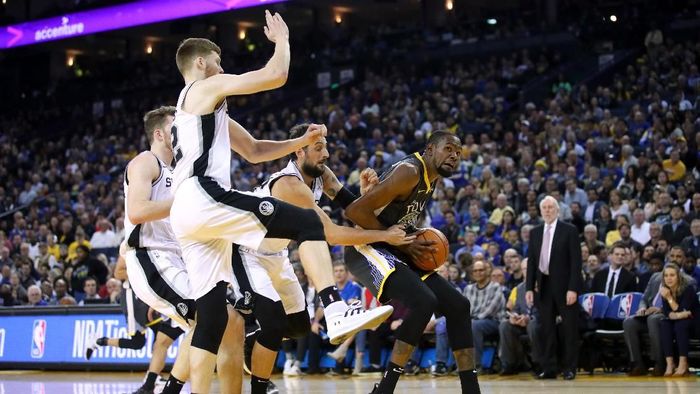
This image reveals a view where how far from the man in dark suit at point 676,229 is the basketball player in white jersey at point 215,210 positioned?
8249 mm

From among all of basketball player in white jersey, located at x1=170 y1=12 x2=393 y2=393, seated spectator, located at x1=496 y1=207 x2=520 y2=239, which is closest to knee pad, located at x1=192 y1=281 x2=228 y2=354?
basketball player in white jersey, located at x1=170 y1=12 x2=393 y2=393

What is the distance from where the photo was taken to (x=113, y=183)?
23.6m

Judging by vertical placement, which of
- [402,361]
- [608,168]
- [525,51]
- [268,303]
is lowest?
Result: [402,361]

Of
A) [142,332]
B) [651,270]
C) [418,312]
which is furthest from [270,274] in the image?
[651,270]

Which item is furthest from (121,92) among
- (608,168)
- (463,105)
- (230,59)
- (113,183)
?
(608,168)

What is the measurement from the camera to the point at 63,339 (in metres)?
14.6

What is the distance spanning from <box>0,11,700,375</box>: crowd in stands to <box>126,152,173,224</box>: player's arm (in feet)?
20.5

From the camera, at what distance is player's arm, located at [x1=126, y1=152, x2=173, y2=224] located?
6.12m

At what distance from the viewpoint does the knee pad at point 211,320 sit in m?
5.39

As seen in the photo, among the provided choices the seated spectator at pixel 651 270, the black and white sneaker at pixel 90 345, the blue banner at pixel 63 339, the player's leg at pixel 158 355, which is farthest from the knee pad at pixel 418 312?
the black and white sneaker at pixel 90 345

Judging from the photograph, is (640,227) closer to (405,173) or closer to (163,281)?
(405,173)

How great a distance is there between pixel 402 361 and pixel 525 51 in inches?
727

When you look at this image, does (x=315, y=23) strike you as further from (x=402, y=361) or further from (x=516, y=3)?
(x=402, y=361)

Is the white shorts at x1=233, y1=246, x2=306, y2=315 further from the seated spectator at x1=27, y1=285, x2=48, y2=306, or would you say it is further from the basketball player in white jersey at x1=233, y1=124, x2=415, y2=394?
the seated spectator at x1=27, y1=285, x2=48, y2=306
